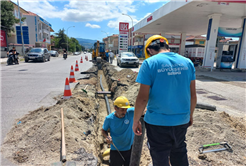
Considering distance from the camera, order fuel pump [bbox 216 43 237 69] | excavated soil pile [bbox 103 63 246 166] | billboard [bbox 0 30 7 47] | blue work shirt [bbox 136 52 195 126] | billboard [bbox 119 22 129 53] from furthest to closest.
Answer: billboard [bbox 0 30 7 47], billboard [bbox 119 22 129 53], fuel pump [bbox 216 43 237 69], excavated soil pile [bbox 103 63 246 166], blue work shirt [bbox 136 52 195 126]

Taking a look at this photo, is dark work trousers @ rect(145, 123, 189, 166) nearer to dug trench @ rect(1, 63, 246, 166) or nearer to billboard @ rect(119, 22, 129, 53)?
dug trench @ rect(1, 63, 246, 166)

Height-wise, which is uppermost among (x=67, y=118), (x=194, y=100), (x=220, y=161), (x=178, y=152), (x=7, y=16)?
(x=7, y=16)

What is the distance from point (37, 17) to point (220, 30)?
43133mm

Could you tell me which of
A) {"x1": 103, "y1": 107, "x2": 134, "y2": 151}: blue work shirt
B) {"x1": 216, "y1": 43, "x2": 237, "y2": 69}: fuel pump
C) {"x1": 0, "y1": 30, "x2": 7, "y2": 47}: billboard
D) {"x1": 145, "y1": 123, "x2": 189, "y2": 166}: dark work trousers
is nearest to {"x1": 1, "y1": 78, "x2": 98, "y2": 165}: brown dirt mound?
{"x1": 103, "y1": 107, "x2": 134, "y2": 151}: blue work shirt

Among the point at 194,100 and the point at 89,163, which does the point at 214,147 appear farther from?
the point at 89,163

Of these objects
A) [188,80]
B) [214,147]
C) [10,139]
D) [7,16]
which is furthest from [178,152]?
[7,16]

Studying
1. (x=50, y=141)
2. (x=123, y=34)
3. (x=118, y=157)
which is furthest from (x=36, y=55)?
(x=118, y=157)

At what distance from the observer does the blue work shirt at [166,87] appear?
1.60 metres

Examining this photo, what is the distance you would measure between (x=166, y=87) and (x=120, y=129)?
4.29ft

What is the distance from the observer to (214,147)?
9.90 feet

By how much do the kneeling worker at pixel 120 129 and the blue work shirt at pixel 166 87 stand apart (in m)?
0.85

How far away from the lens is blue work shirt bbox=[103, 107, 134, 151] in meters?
2.60

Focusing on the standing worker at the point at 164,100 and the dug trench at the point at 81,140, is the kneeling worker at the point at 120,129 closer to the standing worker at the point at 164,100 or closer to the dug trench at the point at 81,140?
the dug trench at the point at 81,140

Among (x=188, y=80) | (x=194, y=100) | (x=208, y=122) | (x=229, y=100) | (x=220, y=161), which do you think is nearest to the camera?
(x=188, y=80)
